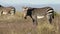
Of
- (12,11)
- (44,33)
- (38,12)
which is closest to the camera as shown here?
(44,33)

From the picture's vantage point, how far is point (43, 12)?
19859 mm

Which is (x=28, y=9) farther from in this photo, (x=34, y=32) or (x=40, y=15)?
(x=34, y=32)

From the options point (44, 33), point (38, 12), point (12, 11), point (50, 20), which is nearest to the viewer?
point (44, 33)

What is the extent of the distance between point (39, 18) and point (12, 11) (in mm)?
9563

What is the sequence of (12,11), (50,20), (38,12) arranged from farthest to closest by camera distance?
(12,11)
(38,12)
(50,20)

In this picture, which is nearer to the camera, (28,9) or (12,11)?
(28,9)

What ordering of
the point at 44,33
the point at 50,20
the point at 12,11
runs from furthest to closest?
1. the point at 12,11
2. the point at 50,20
3. the point at 44,33

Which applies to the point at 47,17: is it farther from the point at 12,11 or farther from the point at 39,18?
the point at 12,11

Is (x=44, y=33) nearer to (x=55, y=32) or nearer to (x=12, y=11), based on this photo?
(x=55, y=32)

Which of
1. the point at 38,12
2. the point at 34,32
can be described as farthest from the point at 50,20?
the point at 34,32

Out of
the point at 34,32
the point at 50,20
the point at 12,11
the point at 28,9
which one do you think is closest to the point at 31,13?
the point at 28,9

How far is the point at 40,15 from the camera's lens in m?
19.9

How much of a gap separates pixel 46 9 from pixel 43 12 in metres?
0.34

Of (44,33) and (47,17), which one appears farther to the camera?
(47,17)
